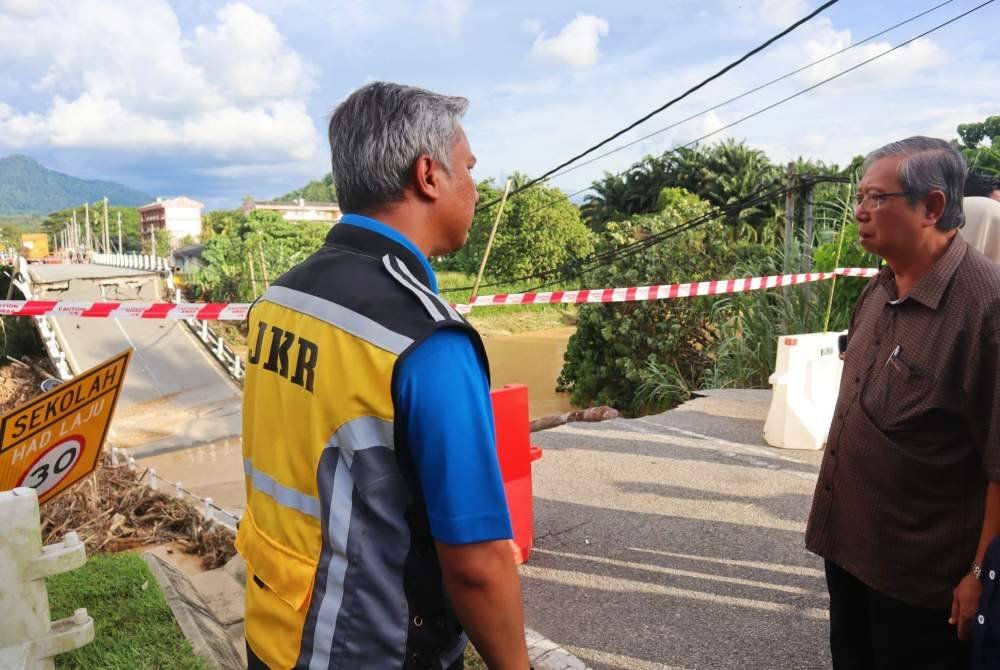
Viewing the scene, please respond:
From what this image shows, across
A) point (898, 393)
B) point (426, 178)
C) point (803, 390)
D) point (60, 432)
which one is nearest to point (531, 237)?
point (803, 390)

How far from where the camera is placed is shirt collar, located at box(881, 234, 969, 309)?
196 centimetres

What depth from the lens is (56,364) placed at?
14500mm

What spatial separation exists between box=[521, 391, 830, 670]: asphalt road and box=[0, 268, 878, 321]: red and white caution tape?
1.68 m

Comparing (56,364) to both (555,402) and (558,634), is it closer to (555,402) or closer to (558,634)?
(555,402)

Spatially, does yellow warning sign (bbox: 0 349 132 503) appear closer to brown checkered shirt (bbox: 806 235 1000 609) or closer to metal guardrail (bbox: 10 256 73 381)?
brown checkered shirt (bbox: 806 235 1000 609)

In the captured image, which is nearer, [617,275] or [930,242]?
[930,242]

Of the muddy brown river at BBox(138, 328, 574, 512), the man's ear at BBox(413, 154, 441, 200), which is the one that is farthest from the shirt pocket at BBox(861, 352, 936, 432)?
the muddy brown river at BBox(138, 328, 574, 512)

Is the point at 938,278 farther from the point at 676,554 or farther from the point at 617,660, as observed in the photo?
the point at 676,554

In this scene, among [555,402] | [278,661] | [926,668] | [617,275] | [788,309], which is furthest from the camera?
[555,402]

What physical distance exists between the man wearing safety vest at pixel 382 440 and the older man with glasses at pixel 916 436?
1251mm

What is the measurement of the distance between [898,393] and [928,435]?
129 mm

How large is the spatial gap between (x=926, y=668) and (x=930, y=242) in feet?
3.81

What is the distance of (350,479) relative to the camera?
1.25 m

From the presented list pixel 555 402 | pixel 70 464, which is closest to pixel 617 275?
pixel 555 402
